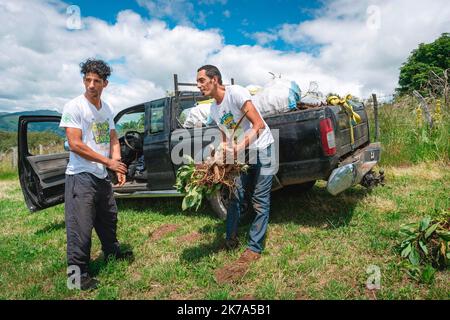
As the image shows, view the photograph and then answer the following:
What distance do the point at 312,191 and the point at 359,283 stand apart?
280 cm

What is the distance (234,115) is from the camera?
331 cm

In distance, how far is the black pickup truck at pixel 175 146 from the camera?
3.68 meters

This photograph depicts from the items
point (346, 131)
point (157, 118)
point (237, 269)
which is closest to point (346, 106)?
point (346, 131)

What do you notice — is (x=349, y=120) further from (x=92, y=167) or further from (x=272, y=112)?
(x=92, y=167)

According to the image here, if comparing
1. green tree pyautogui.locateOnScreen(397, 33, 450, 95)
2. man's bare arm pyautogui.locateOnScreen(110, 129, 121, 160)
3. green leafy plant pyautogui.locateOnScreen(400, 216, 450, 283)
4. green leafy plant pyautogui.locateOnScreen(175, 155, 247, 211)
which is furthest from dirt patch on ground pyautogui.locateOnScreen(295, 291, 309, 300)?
green tree pyautogui.locateOnScreen(397, 33, 450, 95)

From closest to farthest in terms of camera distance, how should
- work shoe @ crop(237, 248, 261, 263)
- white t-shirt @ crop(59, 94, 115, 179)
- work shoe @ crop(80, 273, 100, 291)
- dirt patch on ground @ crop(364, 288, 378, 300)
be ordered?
dirt patch on ground @ crop(364, 288, 378, 300) < white t-shirt @ crop(59, 94, 115, 179) < work shoe @ crop(80, 273, 100, 291) < work shoe @ crop(237, 248, 261, 263)

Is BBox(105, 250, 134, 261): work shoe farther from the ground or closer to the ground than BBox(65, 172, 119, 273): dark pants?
closer to the ground

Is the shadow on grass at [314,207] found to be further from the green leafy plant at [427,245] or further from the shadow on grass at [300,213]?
the green leafy plant at [427,245]

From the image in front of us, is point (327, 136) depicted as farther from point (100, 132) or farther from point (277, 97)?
point (100, 132)

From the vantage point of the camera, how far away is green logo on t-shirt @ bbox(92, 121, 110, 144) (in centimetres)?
313

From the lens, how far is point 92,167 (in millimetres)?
3064

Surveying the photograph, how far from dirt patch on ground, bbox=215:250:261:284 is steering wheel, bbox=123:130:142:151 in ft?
10.7

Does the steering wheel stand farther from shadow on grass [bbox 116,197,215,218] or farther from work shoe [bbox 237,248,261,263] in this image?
work shoe [bbox 237,248,261,263]

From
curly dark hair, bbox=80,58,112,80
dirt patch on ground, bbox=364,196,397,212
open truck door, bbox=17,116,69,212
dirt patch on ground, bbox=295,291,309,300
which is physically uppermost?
curly dark hair, bbox=80,58,112,80
